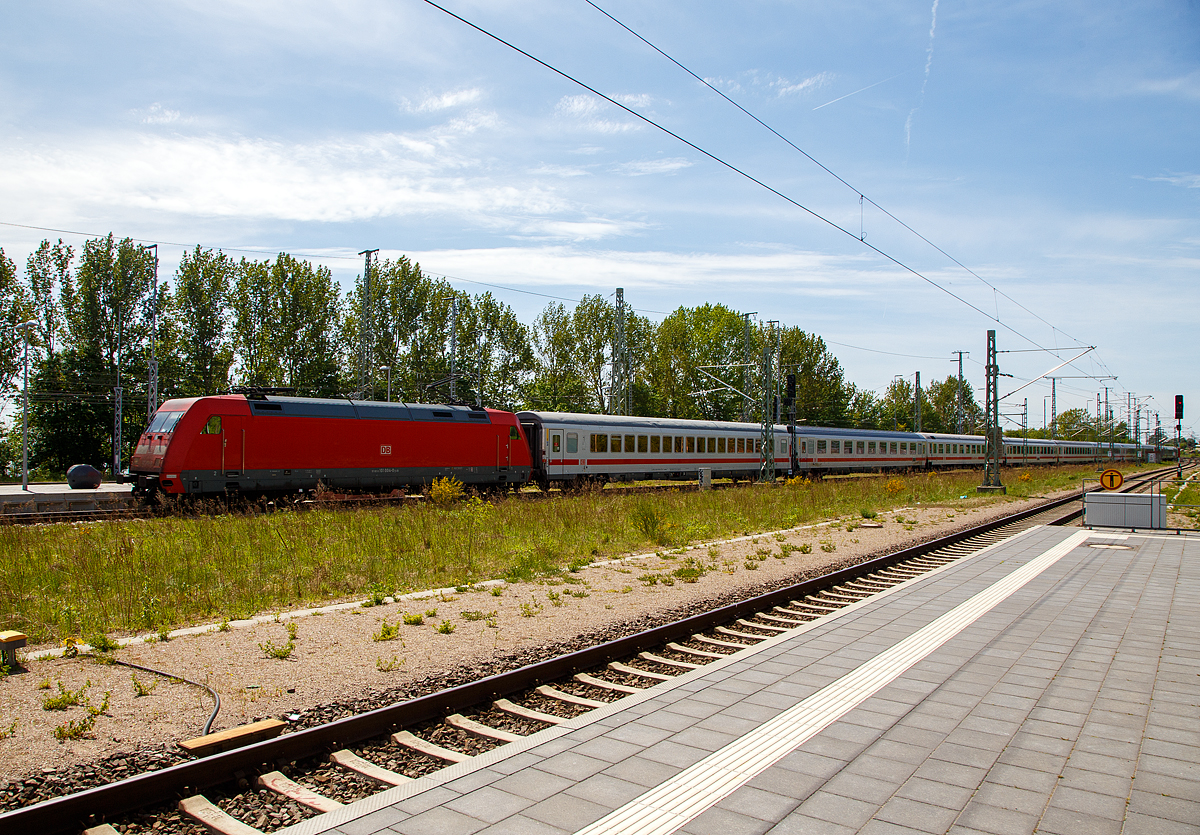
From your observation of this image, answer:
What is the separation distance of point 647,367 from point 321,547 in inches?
2039

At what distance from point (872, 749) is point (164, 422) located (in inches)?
734

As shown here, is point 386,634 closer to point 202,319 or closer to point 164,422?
point 164,422

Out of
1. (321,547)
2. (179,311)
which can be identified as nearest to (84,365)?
(179,311)

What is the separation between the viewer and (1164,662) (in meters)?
6.65

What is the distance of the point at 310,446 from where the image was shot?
20250 mm

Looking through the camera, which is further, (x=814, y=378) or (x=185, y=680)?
(x=814, y=378)

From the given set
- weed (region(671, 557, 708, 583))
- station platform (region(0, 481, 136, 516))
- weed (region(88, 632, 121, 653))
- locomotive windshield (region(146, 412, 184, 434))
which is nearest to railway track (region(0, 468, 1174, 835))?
weed (region(671, 557, 708, 583))

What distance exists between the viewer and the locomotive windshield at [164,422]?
18219 millimetres

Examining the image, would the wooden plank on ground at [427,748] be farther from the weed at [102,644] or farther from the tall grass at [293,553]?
the tall grass at [293,553]

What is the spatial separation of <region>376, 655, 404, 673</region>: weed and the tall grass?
2602 millimetres

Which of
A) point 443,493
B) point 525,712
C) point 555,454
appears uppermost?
point 555,454

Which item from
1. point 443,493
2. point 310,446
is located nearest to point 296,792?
point 443,493

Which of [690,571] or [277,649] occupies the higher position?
[277,649]

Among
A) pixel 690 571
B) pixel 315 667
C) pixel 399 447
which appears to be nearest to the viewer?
pixel 315 667
